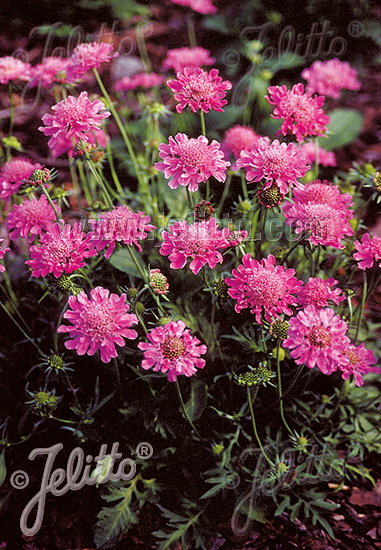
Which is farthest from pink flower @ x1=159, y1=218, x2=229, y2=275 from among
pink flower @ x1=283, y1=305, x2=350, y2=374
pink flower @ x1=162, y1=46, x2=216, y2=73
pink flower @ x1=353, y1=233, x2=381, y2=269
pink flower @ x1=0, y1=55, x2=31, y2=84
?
pink flower @ x1=162, y1=46, x2=216, y2=73

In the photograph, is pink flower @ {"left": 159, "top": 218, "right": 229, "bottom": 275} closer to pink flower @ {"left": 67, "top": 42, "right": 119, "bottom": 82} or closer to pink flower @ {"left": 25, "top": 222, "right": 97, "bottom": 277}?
pink flower @ {"left": 25, "top": 222, "right": 97, "bottom": 277}

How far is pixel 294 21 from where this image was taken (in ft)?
13.4

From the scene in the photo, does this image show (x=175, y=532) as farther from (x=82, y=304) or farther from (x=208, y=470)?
(x=82, y=304)

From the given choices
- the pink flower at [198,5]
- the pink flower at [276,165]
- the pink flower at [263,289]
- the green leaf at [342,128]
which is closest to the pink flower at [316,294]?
the pink flower at [263,289]

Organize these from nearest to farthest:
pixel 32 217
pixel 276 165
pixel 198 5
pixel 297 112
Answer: pixel 276 165
pixel 297 112
pixel 32 217
pixel 198 5

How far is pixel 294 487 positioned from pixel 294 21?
12.8 ft

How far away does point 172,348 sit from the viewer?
4.33 ft

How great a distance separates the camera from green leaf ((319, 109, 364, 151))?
9.90ft

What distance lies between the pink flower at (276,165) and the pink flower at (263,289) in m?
0.25

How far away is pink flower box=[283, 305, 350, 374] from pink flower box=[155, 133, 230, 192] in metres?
0.52

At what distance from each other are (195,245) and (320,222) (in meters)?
0.39

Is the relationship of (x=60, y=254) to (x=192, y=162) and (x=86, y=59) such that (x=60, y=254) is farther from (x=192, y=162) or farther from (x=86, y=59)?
(x=86, y=59)

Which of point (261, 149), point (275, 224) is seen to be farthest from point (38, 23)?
point (261, 149)

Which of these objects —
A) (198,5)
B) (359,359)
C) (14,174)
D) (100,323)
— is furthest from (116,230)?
(198,5)
